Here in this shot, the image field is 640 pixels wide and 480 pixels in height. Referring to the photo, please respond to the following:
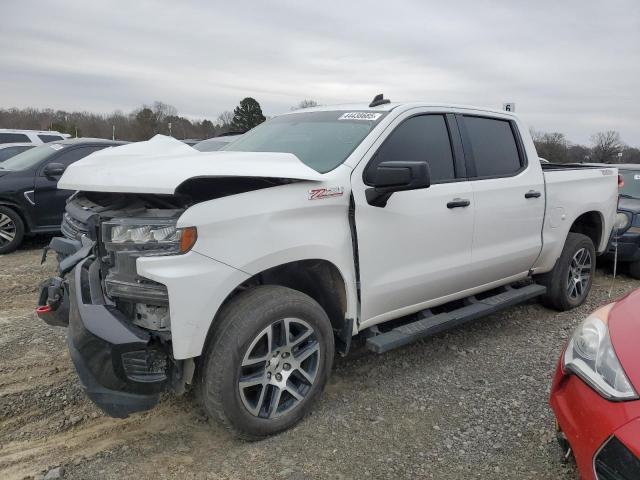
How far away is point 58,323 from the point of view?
3107 mm

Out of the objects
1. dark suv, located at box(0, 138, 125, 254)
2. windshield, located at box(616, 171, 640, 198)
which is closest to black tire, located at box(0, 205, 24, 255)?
dark suv, located at box(0, 138, 125, 254)

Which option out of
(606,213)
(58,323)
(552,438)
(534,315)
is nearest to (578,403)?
(552,438)

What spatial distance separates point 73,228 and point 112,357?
1.19 m

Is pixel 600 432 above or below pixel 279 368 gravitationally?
above

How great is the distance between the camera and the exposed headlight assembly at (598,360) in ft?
6.48

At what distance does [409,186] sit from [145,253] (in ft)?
4.93

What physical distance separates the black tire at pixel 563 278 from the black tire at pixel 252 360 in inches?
116

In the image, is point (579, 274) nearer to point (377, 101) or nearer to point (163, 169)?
point (377, 101)

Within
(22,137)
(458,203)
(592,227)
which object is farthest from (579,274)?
(22,137)

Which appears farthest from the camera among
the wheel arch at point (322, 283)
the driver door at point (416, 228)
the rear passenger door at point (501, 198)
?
the rear passenger door at point (501, 198)

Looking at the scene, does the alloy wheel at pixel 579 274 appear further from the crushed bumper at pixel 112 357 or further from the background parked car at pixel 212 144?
the background parked car at pixel 212 144

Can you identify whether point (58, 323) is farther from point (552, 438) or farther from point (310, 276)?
point (552, 438)

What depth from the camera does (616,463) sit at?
5.98 feet

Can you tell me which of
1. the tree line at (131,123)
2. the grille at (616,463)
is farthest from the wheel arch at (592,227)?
the tree line at (131,123)
